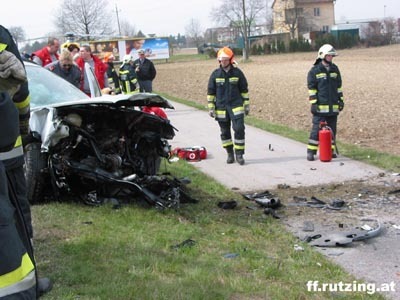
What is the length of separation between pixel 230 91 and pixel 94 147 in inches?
134

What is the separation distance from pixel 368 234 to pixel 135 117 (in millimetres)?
3065

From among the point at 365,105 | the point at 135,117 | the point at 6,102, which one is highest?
the point at 6,102

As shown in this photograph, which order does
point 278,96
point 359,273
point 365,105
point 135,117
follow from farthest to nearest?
1. point 278,96
2. point 365,105
3. point 135,117
4. point 359,273

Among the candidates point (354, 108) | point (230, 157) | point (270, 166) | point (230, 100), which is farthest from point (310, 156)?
point (354, 108)

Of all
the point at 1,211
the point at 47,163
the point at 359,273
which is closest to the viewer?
the point at 1,211

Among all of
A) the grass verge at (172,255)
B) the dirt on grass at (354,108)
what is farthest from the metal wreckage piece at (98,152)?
the dirt on grass at (354,108)

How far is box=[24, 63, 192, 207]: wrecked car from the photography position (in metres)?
5.98

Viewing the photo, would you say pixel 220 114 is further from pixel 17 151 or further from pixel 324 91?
pixel 17 151

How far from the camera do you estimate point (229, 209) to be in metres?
6.41

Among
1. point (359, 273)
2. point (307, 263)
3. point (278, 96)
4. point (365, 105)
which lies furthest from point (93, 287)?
point (278, 96)

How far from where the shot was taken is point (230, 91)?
9141mm

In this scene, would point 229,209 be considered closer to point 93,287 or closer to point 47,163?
point 47,163

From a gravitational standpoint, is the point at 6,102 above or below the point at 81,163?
above

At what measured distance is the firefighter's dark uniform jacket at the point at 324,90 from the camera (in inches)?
360
